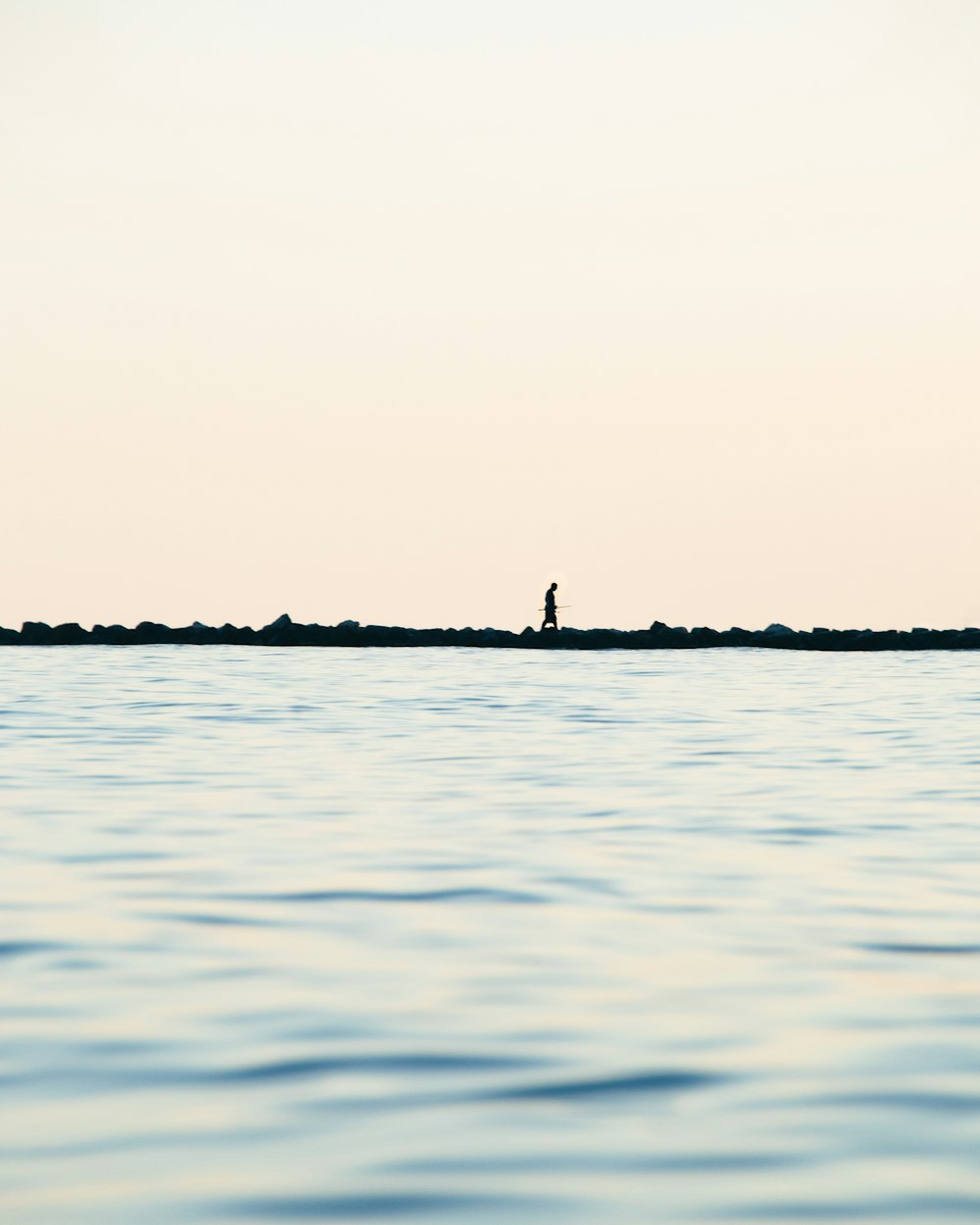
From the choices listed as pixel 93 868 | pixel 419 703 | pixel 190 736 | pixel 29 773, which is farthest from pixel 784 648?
pixel 93 868

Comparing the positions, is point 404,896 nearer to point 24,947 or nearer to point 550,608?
point 24,947

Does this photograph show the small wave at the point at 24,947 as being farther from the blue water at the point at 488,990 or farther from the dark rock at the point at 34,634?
the dark rock at the point at 34,634

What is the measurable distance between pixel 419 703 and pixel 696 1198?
19.3 meters

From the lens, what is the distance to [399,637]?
5247cm

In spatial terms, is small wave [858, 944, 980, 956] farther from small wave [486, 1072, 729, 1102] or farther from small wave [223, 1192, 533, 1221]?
small wave [223, 1192, 533, 1221]

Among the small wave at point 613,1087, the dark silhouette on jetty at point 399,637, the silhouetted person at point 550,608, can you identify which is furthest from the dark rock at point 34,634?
the small wave at point 613,1087

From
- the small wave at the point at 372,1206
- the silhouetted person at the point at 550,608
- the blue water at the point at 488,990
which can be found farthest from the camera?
the silhouetted person at the point at 550,608

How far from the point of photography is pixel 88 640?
52.0 meters

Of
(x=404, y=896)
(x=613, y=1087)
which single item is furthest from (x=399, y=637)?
(x=613, y=1087)

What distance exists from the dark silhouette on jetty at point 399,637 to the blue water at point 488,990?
36.7 metres

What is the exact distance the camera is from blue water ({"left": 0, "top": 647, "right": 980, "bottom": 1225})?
426 cm

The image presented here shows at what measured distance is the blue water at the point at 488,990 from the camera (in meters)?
4.26

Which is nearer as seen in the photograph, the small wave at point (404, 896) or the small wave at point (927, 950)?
the small wave at point (927, 950)

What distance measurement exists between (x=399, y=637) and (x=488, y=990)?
152ft
